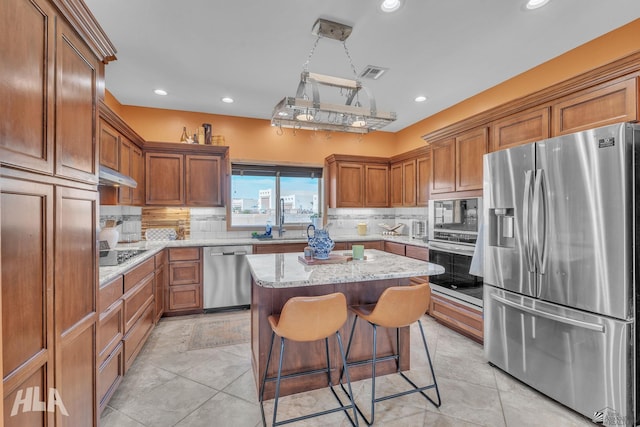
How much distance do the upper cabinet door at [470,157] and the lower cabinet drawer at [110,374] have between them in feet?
11.6

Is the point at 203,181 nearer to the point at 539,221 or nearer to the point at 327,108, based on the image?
the point at 327,108

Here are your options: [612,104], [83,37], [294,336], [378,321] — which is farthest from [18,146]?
[612,104]

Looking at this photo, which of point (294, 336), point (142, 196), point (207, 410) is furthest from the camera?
point (142, 196)

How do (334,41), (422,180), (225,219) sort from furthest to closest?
(225,219), (422,180), (334,41)

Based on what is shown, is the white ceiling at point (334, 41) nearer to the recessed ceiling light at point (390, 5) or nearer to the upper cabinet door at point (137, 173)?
the recessed ceiling light at point (390, 5)

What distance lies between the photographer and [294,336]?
177 cm

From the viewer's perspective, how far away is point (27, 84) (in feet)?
3.43

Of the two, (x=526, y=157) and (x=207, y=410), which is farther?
(x=526, y=157)

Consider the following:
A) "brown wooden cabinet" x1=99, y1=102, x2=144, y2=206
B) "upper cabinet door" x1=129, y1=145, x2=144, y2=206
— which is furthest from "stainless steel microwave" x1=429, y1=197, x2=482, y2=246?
"upper cabinet door" x1=129, y1=145, x2=144, y2=206

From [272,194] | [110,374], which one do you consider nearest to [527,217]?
[110,374]

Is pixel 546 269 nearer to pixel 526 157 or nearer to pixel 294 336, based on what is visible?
pixel 526 157

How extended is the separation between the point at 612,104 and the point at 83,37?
10.5ft

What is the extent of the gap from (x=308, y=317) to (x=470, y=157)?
8.42ft

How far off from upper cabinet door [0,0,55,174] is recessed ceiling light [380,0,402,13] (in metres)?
1.95
